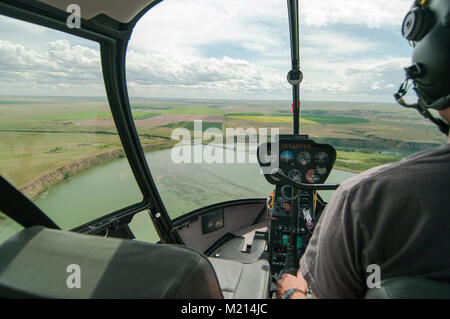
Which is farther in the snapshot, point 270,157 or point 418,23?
point 270,157

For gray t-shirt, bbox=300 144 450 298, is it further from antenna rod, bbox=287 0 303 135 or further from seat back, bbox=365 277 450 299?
antenna rod, bbox=287 0 303 135

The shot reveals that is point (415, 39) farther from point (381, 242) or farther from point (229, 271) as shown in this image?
point (229, 271)

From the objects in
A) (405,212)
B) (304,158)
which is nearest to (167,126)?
(304,158)

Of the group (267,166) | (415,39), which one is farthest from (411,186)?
(267,166)

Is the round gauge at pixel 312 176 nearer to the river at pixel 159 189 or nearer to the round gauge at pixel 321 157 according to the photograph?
the round gauge at pixel 321 157

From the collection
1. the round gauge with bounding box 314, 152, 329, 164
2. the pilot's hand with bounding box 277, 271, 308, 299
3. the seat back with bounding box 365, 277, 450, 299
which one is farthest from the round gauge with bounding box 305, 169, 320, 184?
the seat back with bounding box 365, 277, 450, 299

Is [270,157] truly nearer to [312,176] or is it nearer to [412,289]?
[312,176]

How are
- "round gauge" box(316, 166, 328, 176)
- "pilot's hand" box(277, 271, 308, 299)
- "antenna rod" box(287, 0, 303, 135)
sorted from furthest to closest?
"round gauge" box(316, 166, 328, 176), "antenna rod" box(287, 0, 303, 135), "pilot's hand" box(277, 271, 308, 299)

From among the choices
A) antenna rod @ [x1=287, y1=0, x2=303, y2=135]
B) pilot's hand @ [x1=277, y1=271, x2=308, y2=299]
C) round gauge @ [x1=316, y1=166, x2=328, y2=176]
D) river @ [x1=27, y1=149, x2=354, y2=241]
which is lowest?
pilot's hand @ [x1=277, y1=271, x2=308, y2=299]
